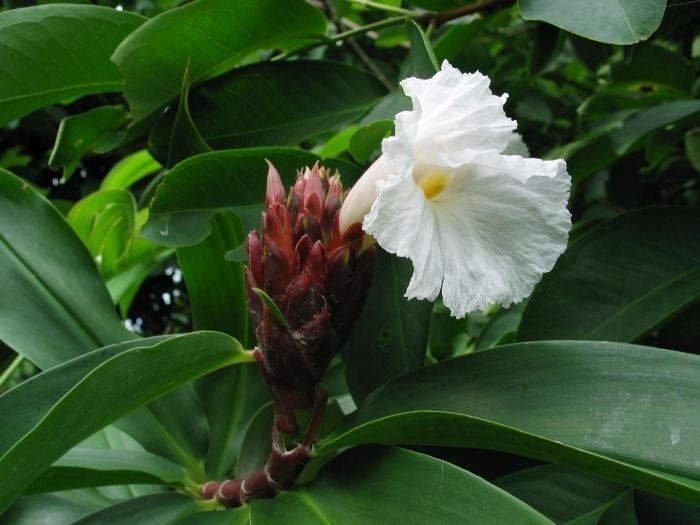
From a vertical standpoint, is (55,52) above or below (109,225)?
above

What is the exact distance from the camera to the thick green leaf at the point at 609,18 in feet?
2.07

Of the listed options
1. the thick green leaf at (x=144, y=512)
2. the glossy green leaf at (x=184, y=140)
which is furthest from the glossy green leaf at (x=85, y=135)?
the thick green leaf at (x=144, y=512)

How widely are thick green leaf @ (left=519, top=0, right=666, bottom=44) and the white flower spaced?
0.32 feet

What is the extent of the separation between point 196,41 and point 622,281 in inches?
19.9

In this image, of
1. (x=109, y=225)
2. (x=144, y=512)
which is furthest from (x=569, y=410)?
(x=109, y=225)

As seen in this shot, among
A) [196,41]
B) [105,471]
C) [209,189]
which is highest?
[196,41]

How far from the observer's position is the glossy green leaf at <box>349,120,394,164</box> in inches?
28.8

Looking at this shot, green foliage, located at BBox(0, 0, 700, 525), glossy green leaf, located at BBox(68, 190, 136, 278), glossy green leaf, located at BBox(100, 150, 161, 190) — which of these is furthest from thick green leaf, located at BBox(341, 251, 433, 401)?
glossy green leaf, located at BBox(100, 150, 161, 190)

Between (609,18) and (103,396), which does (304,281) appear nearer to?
(103,396)

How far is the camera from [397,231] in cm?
57

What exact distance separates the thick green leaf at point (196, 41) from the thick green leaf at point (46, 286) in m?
0.15

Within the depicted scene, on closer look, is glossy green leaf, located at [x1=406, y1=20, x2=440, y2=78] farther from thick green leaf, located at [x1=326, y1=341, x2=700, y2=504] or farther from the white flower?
thick green leaf, located at [x1=326, y1=341, x2=700, y2=504]

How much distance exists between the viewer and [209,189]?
2.56 ft

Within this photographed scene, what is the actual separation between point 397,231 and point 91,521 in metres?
0.37
